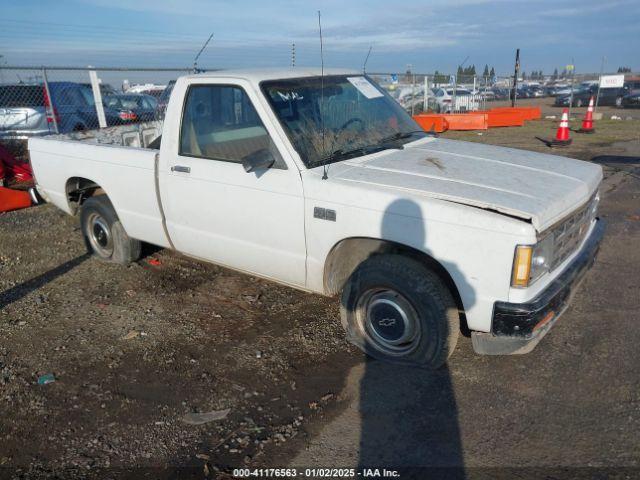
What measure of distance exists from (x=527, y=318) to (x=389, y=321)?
0.90 m

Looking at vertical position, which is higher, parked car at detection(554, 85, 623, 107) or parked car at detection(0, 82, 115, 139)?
parked car at detection(0, 82, 115, 139)

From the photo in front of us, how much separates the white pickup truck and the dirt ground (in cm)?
35

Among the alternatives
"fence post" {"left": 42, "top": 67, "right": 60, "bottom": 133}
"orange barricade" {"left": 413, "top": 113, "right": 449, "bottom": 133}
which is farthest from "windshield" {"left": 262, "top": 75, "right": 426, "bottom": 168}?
"orange barricade" {"left": 413, "top": 113, "right": 449, "bottom": 133}

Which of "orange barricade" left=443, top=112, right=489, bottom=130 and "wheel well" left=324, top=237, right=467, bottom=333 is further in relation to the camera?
"orange barricade" left=443, top=112, right=489, bottom=130

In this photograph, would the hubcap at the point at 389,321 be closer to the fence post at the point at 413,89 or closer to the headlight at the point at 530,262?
the headlight at the point at 530,262

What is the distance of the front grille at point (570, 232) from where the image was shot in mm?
3156

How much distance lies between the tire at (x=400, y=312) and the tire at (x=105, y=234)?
277 cm

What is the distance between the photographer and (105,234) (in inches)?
217


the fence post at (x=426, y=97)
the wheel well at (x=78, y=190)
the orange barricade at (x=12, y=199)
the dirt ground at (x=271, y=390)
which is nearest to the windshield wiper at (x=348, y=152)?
the dirt ground at (x=271, y=390)

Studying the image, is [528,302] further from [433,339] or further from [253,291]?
[253,291]

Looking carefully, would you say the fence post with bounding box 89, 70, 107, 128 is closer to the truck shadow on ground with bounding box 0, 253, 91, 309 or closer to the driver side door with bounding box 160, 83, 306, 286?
the truck shadow on ground with bounding box 0, 253, 91, 309

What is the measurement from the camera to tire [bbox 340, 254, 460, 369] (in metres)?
3.17

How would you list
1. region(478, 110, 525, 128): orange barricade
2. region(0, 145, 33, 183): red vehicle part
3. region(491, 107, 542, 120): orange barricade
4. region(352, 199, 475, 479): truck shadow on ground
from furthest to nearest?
region(491, 107, 542, 120): orange barricade
region(478, 110, 525, 128): orange barricade
region(0, 145, 33, 183): red vehicle part
region(352, 199, 475, 479): truck shadow on ground

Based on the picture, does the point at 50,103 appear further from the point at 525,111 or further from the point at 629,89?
the point at 629,89
